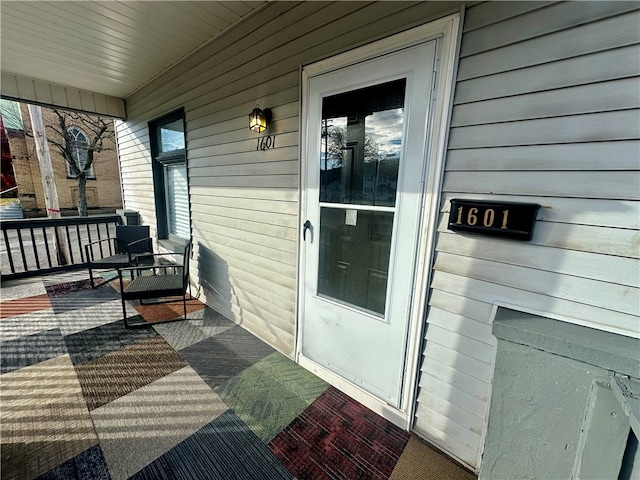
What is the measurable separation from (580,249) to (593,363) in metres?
0.42

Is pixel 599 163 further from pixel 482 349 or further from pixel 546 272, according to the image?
pixel 482 349

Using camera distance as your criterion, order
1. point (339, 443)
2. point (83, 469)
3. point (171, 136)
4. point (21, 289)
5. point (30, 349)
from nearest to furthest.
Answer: point (83, 469) → point (339, 443) → point (30, 349) → point (21, 289) → point (171, 136)

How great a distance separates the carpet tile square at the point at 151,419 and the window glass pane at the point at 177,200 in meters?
2.16

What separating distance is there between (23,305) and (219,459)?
128 inches

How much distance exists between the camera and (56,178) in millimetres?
10875

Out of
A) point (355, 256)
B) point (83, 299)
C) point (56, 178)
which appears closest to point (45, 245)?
point (83, 299)

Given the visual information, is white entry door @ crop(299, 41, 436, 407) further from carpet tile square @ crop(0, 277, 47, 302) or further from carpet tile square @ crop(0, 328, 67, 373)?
carpet tile square @ crop(0, 277, 47, 302)

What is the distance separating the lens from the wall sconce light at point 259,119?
6.51ft

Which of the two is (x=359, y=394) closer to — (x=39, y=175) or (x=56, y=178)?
(x=56, y=178)

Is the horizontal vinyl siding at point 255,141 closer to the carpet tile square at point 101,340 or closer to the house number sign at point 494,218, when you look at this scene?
the carpet tile square at point 101,340

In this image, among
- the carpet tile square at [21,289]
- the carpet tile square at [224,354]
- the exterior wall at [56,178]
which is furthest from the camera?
the exterior wall at [56,178]

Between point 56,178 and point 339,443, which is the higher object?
point 56,178

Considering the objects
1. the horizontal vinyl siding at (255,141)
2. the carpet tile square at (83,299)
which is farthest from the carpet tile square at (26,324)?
the horizontal vinyl siding at (255,141)

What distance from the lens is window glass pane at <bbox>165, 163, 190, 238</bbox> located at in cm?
339
